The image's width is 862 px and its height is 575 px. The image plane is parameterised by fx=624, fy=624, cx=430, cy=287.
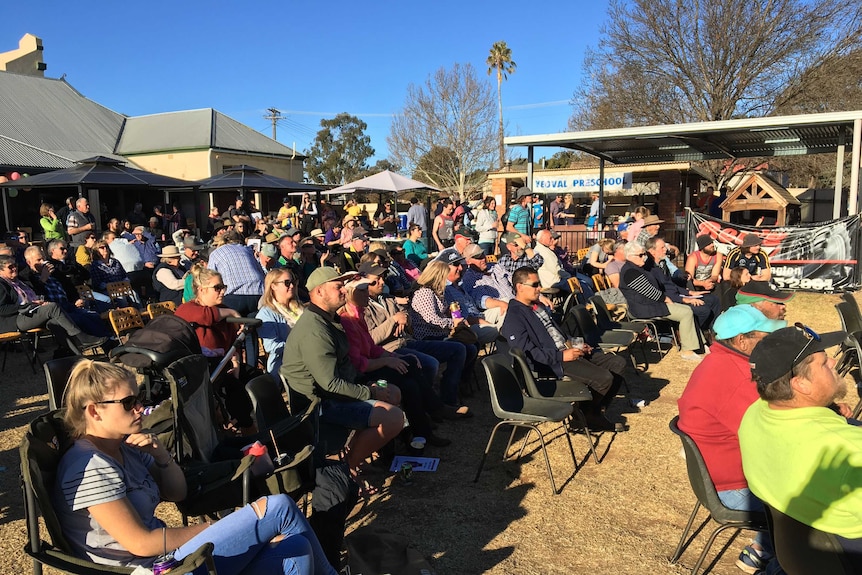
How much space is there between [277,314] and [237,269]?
185 cm

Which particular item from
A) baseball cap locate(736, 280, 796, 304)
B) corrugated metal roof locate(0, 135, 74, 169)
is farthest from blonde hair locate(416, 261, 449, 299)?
corrugated metal roof locate(0, 135, 74, 169)

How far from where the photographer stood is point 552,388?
5043 mm

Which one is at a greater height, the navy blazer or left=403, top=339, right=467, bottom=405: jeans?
→ the navy blazer

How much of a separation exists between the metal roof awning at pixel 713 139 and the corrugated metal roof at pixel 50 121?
19048 mm

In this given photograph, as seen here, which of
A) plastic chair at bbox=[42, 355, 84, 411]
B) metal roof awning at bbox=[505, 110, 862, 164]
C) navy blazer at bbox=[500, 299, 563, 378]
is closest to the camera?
plastic chair at bbox=[42, 355, 84, 411]

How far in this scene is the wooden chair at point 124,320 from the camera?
675 centimetres

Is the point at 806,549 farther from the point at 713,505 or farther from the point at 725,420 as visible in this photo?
the point at 725,420

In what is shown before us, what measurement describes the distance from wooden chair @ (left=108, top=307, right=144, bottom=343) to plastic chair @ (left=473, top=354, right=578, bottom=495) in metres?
4.33

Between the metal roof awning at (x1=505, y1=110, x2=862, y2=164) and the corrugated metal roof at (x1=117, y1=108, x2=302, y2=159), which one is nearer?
the metal roof awning at (x1=505, y1=110, x2=862, y2=164)

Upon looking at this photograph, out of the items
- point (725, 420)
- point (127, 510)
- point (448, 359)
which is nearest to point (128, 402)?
point (127, 510)

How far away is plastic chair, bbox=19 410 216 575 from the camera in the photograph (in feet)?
7.01

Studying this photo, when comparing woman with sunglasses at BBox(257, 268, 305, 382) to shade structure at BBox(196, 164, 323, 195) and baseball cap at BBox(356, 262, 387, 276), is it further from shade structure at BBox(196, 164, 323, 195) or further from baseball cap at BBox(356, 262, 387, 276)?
shade structure at BBox(196, 164, 323, 195)

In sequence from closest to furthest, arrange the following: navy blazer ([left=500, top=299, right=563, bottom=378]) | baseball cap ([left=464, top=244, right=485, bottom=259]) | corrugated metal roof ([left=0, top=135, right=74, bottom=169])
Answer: navy blazer ([left=500, top=299, right=563, bottom=378]) < baseball cap ([left=464, top=244, right=485, bottom=259]) < corrugated metal roof ([left=0, top=135, right=74, bottom=169])

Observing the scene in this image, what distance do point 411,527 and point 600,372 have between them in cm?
222
